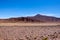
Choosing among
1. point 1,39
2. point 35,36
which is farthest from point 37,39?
point 1,39

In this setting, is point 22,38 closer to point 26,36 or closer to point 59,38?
point 26,36

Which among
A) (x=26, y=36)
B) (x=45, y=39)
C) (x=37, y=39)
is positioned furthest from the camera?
(x=26, y=36)

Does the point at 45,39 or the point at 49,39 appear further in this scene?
the point at 49,39

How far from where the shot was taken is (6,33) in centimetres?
1727

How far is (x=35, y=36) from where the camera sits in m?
15.9

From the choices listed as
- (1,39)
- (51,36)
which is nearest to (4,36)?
(1,39)

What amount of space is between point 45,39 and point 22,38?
7.33 feet

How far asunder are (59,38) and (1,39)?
4720 millimetres

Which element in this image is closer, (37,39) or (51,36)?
(37,39)

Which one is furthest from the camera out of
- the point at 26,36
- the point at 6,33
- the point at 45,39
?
the point at 6,33

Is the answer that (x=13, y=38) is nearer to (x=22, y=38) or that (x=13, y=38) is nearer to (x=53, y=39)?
(x=22, y=38)

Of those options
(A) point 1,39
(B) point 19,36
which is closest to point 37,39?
(B) point 19,36

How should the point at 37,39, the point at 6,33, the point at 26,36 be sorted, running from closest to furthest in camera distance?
the point at 37,39
the point at 26,36
the point at 6,33

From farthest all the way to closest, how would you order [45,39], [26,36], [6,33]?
[6,33] < [26,36] < [45,39]
